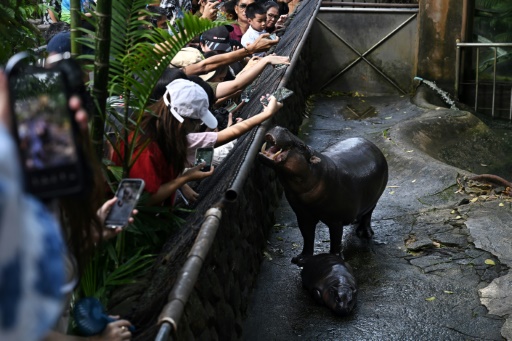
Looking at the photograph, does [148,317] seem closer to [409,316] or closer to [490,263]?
[409,316]

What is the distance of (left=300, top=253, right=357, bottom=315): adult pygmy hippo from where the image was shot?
5.31 m

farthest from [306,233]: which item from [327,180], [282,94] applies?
[282,94]

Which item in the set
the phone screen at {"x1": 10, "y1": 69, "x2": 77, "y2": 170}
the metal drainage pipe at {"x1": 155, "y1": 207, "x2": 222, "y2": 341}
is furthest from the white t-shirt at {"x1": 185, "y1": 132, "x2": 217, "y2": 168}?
the phone screen at {"x1": 10, "y1": 69, "x2": 77, "y2": 170}

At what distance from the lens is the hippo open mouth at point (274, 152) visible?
551 centimetres

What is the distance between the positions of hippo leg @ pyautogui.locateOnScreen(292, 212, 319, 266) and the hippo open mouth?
612 mm

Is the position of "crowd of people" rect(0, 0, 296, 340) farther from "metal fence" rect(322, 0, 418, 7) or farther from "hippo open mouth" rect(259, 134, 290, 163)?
"metal fence" rect(322, 0, 418, 7)

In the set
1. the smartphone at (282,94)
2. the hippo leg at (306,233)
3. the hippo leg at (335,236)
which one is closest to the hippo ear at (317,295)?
the hippo leg at (306,233)

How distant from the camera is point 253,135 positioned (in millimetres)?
5582

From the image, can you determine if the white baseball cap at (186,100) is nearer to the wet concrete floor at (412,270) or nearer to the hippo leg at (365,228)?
the wet concrete floor at (412,270)

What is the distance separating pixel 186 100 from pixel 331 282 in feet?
5.86

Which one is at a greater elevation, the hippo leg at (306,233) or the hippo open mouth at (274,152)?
the hippo open mouth at (274,152)

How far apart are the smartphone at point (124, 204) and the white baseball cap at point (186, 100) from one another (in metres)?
1.33

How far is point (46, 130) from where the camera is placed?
1.50 metres

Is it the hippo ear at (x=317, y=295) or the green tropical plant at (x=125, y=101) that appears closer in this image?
the green tropical plant at (x=125, y=101)
